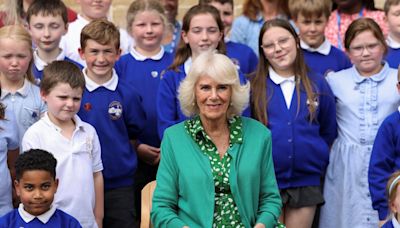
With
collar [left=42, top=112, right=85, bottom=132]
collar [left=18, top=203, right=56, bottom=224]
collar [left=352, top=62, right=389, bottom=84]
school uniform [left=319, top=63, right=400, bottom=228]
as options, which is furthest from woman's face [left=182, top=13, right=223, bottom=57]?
collar [left=18, top=203, right=56, bottom=224]

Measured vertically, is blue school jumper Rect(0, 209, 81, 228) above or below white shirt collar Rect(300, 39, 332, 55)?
below

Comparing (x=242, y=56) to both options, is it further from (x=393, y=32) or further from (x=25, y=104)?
(x=25, y=104)

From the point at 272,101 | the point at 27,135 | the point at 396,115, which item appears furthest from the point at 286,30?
the point at 27,135

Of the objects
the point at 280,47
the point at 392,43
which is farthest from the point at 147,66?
the point at 392,43

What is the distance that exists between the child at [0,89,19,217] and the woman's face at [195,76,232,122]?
1.12 metres

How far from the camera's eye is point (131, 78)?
21.3 ft

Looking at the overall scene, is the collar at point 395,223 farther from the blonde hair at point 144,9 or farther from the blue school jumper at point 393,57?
the blonde hair at point 144,9

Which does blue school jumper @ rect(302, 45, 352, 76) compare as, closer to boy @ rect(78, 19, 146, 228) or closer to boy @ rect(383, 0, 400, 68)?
boy @ rect(383, 0, 400, 68)

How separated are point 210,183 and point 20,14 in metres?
2.31

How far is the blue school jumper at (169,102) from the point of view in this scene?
6.14 meters

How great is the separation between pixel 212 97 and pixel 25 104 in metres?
1.21

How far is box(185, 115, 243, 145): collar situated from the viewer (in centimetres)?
520

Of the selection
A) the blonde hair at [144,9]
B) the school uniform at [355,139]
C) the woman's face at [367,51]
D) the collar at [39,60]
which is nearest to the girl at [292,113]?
the school uniform at [355,139]

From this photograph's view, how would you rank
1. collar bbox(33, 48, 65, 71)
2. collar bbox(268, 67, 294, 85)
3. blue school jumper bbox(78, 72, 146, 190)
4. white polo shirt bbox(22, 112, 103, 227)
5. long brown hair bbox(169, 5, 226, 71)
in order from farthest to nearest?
1. long brown hair bbox(169, 5, 226, 71)
2. collar bbox(33, 48, 65, 71)
3. collar bbox(268, 67, 294, 85)
4. blue school jumper bbox(78, 72, 146, 190)
5. white polo shirt bbox(22, 112, 103, 227)
